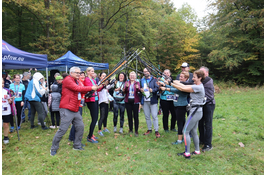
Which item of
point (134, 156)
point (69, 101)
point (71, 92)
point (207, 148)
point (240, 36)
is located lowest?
point (134, 156)

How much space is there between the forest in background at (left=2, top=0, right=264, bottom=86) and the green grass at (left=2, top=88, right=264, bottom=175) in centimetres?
989

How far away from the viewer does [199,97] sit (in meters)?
3.48

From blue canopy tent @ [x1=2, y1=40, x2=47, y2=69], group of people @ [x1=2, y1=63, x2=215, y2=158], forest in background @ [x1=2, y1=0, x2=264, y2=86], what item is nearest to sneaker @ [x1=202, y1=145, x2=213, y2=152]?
group of people @ [x1=2, y1=63, x2=215, y2=158]

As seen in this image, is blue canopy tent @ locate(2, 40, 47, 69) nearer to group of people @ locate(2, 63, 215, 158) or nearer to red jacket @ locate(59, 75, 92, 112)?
group of people @ locate(2, 63, 215, 158)

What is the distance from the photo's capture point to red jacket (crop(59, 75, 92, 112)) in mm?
3506

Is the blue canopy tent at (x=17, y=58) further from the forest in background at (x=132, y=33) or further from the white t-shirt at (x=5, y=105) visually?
the forest in background at (x=132, y=33)

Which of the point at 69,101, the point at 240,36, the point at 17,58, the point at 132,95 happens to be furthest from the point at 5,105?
the point at 240,36

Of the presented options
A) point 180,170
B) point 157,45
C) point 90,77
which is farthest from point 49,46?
point 180,170

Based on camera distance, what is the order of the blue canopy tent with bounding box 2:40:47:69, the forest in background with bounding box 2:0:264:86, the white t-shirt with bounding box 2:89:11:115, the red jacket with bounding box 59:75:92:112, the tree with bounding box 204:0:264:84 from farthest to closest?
the tree with bounding box 204:0:264:84 < the forest in background with bounding box 2:0:264:86 < the white t-shirt with bounding box 2:89:11:115 < the blue canopy tent with bounding box 2:40:47:69 < the red jacket with bounding box 59:75:92:112

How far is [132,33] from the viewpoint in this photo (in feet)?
61.0

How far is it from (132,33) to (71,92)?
16.3 metres

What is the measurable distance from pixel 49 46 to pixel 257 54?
65.4 feet

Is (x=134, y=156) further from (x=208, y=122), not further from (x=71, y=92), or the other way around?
(x=71, y=92)

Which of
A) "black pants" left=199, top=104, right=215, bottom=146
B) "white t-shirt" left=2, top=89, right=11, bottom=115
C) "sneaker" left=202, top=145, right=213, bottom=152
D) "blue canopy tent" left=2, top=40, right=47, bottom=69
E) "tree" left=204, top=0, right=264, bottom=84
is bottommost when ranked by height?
"sneaker" left=202, top=145, right=213, bottom=152
